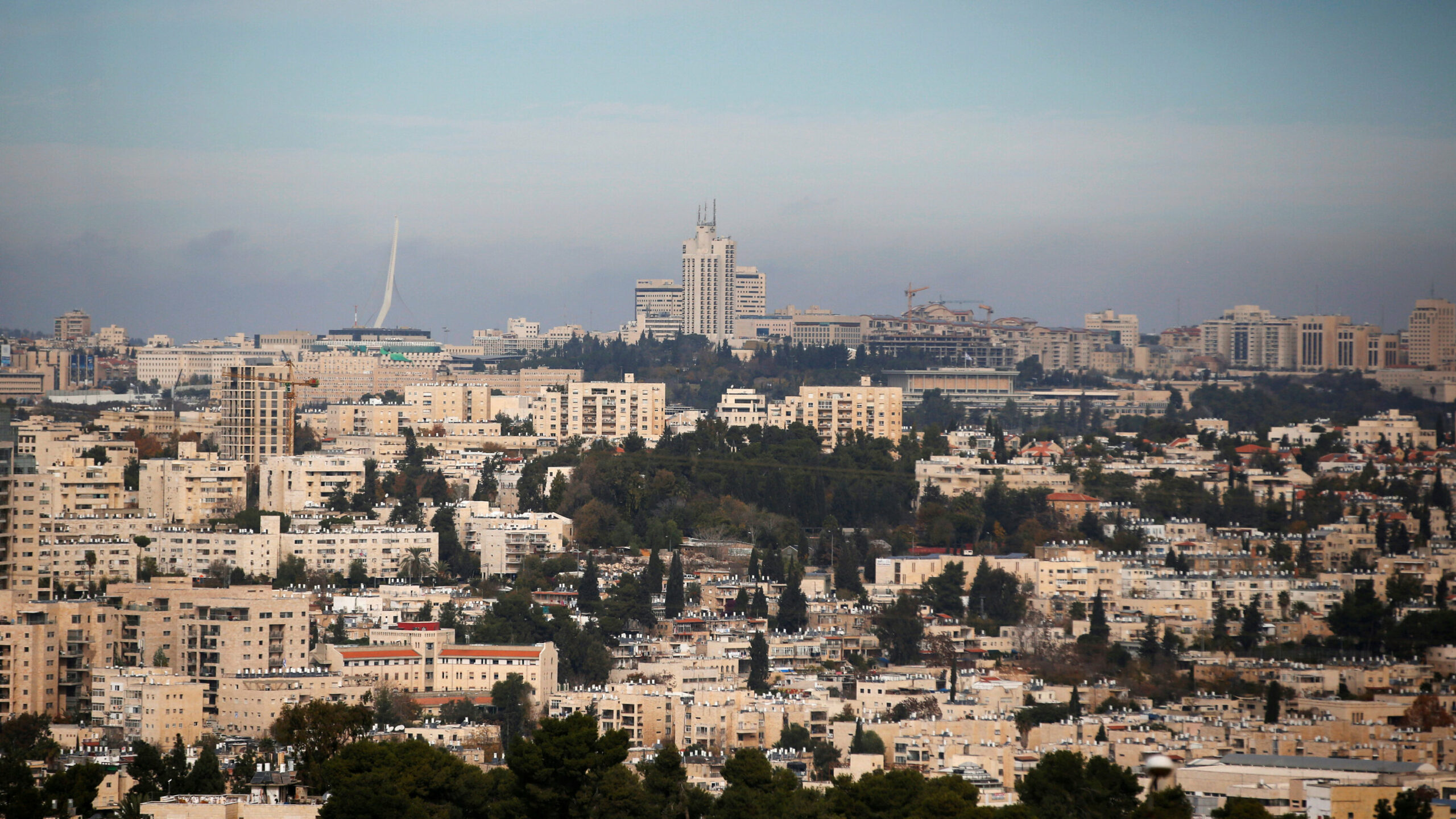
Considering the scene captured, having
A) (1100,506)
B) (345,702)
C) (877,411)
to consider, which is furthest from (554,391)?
(345,702)

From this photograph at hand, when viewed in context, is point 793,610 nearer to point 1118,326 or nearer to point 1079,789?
point 1079,789

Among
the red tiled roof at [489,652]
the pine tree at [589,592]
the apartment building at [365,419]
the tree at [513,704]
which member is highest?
the apartment building at [365,419]


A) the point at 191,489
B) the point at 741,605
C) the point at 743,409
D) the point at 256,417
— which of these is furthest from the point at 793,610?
the point at 743,409

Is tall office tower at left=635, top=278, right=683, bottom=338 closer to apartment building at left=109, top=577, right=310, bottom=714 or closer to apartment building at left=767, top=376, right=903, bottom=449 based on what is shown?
apartment building at left=767, top=376, right=903, bottom=449

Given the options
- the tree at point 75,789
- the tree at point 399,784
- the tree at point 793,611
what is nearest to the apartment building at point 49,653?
the tree at point 75,789

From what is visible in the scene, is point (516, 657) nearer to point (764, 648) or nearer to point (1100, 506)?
point (764, 648)

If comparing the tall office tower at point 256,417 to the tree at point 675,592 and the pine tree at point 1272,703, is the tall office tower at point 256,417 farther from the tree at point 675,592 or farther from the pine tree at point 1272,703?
the pine tree at point 1272,703
